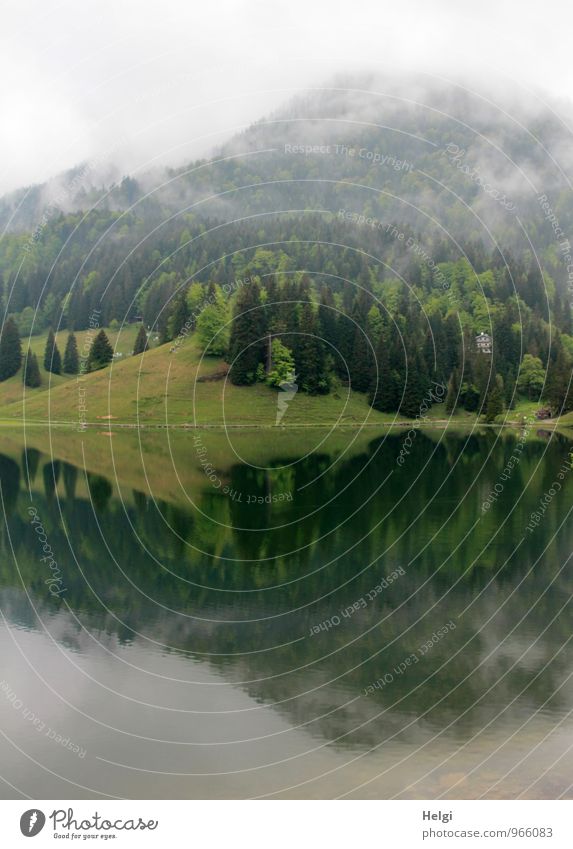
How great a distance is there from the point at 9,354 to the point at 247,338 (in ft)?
165

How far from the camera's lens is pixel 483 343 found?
505ft

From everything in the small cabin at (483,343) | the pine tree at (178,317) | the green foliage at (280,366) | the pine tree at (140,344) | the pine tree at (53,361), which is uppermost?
the small cabin at (483,343)

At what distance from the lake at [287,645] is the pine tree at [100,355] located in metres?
81.4

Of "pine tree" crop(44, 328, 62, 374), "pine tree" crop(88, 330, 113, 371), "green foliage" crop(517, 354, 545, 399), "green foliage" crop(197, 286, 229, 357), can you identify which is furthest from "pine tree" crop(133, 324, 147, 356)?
"green foliage" crop(517, 354, 545, 399)

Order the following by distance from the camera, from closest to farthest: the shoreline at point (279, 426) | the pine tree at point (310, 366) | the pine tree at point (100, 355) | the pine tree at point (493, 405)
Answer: the shoreline at point (279, 426) < the pine tree at point (310, 366) < the pine tree at point (493, 405) < the pine tree at point (100, 355)

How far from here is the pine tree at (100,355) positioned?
144 m

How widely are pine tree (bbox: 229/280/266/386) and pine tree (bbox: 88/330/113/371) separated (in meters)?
24.7

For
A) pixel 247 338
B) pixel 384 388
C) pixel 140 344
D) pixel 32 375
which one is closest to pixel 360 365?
pixel 384 388

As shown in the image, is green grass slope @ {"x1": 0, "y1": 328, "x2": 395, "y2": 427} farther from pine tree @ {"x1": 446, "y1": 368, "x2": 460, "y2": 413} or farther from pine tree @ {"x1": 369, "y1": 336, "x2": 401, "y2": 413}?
pine tree @ {"x1": 446, "y1": 368, "x2": 460, "y2": 413}

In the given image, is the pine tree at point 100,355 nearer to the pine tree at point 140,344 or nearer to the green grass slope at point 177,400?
the green grass slope at point 177,400

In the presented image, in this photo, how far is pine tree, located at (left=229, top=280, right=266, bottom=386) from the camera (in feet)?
418

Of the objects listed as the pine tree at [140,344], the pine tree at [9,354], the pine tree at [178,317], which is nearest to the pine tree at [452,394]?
the pine tree at [178,317]

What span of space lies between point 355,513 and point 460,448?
47684 mm
